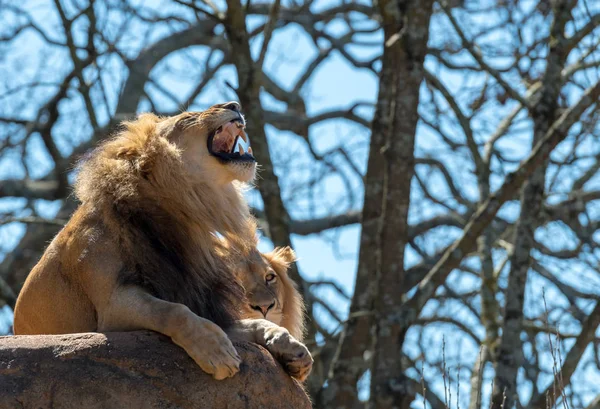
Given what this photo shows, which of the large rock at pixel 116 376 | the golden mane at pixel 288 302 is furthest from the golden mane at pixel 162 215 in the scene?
the golden mane at pixel 288 302

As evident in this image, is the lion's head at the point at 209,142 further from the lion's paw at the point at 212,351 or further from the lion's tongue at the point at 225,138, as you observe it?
the lion's paw at the point at 212,351

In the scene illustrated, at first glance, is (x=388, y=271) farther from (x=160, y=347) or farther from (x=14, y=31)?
(x=14, y=31)

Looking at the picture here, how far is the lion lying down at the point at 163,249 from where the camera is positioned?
4.15 metres

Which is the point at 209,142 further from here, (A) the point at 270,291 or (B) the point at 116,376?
(B) the point at 116,376

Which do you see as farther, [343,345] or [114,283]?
[343,345]

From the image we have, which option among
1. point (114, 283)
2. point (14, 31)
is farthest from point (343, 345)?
point (14, 31)

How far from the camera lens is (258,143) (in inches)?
313

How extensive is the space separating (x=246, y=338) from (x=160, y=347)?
0.43 meters

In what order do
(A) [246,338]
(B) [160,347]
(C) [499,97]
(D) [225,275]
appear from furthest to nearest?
(C) [499,97], (D) [225,275], (A) [246,338], (B) [160,347]

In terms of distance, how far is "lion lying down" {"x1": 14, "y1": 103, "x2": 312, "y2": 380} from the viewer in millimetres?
4152

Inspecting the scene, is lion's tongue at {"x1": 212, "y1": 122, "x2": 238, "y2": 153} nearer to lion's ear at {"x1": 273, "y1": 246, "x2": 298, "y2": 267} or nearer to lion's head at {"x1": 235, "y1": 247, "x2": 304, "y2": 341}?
lion's head at {"x1": 235, "y1": 247, "x2": 304, "y2": 341}

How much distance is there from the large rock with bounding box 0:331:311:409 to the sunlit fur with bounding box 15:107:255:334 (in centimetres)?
30

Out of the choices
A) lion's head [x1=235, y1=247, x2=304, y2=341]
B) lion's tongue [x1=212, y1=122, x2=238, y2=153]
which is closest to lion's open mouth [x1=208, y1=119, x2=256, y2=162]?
lion's tongue [x1=212, y1=122, x2=238, y2=153]

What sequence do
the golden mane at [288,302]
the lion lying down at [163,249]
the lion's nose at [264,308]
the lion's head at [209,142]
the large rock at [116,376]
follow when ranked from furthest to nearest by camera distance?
the golden mane at [288,302] < the lion's nose at [264,308] < the lion's head at [209,142] < the lion lying down at [163,249] < the large rock at [116,376]
